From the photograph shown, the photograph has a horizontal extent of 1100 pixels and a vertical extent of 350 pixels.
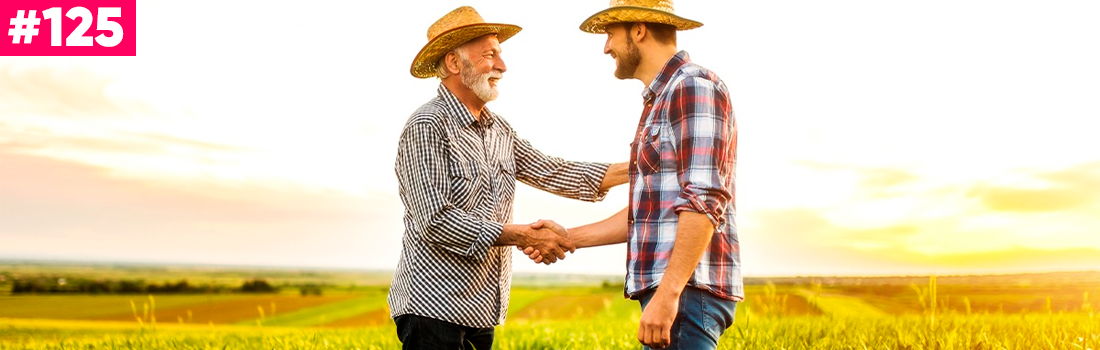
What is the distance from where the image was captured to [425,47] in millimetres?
4590

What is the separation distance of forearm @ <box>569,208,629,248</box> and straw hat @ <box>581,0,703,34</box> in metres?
0.97

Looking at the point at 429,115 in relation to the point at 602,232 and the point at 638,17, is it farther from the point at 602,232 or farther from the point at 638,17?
the point at 638,17

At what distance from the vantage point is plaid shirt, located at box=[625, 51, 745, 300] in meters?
3.01

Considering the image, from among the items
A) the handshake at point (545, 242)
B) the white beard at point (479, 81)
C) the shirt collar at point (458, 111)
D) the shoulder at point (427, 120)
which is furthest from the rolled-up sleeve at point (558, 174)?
the shoulder at point (427, 120)

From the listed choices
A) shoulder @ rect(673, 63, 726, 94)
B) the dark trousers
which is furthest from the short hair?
the dark trousers

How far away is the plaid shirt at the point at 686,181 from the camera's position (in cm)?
301

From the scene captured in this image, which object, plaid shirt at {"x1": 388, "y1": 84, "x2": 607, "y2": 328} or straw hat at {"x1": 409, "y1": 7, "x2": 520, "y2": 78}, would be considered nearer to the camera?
plaid shirt at {"x1": 388, "y1": 84, "x2": 607, "y2": 328}

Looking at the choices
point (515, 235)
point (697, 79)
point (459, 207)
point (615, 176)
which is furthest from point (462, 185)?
point (697, 79)

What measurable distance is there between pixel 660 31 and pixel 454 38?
144cm

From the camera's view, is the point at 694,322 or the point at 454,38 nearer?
the point at 694,322

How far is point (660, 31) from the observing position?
11.2 feet

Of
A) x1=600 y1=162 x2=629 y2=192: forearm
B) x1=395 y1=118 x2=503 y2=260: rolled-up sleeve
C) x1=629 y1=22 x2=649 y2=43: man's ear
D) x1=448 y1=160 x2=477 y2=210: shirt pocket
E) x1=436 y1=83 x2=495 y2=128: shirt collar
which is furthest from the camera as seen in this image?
x1=600 y1=162 x2=629 y2=192: forearm

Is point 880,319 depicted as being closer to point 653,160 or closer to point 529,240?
point 529,240

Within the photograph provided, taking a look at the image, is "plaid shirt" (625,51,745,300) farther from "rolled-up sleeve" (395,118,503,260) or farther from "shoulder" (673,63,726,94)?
"rolled-up sleeve" (395,118,503,260)
